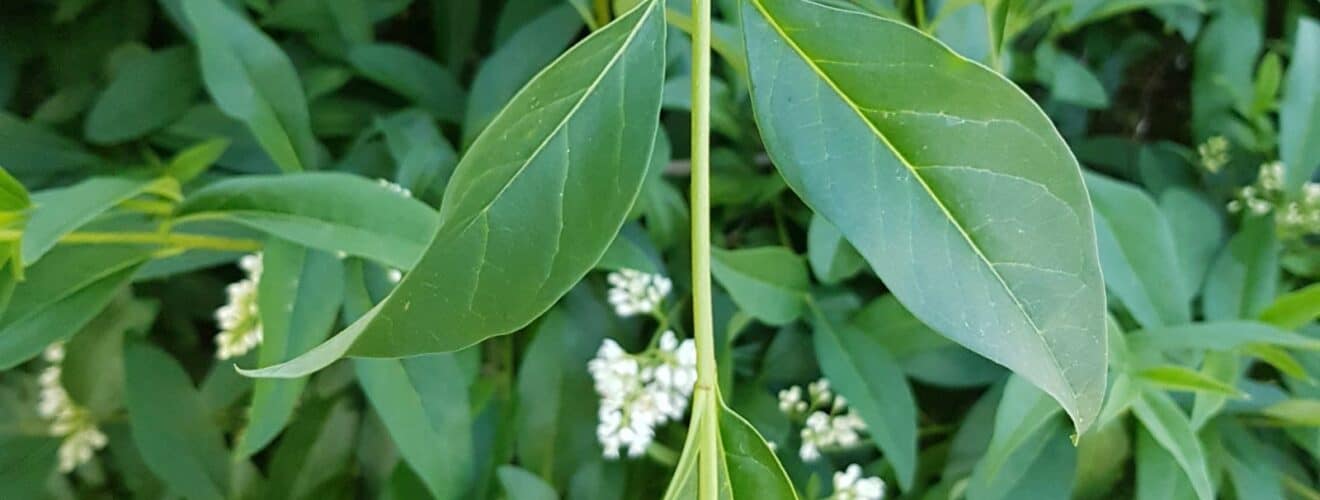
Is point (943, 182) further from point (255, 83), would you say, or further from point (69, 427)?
point (69, 427)

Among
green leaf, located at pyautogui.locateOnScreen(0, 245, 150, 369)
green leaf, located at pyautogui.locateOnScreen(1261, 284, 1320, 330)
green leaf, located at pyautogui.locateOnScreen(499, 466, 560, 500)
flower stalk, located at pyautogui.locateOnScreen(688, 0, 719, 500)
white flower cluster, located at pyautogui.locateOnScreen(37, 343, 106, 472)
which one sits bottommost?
white flower cluster, located at pyautogui.locateOnScreen(37, 343, 106, 472)

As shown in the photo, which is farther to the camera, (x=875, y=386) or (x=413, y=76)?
(x=413, y=76)

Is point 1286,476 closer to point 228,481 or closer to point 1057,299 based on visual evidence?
point 1057,299

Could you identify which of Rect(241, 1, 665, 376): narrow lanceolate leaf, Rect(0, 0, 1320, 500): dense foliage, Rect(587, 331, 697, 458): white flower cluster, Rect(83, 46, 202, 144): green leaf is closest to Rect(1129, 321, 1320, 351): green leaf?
Rect(0, 0, 1320, 500): dense foliage

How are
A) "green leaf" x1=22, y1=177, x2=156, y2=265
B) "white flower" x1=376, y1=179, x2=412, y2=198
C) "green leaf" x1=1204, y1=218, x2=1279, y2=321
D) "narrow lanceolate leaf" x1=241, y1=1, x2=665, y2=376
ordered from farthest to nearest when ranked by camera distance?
"green leaf" x1=1204, y1=218, x2=1279, y2=321
"white flower" x1=376, y1=179, x2=412, y2=198
"green leaf" x1=22, y1=177, x2=156, y2=265
"narrow lanceolate leaf" x1=241, y1=1, x2=665, y2=376

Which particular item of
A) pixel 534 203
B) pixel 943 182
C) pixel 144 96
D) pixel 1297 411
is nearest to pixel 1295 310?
pixel 1297 411

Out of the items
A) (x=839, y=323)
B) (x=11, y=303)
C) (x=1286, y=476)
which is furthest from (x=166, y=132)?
(x=1286, y=476)

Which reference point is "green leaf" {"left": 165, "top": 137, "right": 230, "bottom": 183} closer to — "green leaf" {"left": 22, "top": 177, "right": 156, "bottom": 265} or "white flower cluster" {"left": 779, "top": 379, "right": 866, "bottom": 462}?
"green leaf" {"left": 22, "top": 177, "right": 156, "bottom": 265}
